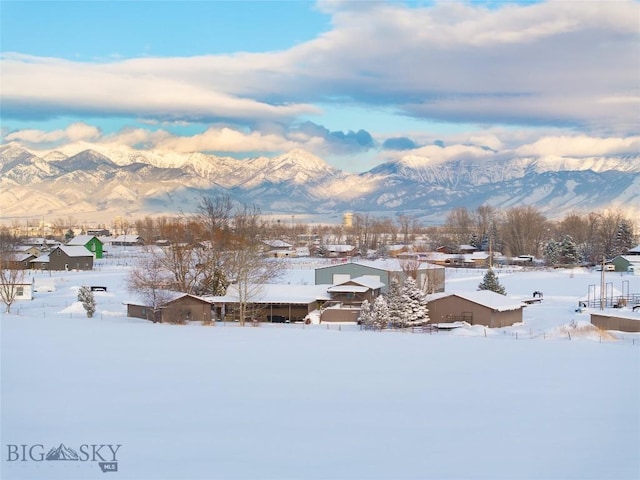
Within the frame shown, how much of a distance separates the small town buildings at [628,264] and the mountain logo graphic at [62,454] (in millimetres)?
60362

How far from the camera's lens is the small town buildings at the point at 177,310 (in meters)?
31.5

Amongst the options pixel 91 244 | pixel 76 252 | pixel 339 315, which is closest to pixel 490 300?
pixel 339 315

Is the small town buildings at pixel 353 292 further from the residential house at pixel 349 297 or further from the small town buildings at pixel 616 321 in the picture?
the small town buildings at pixel 616 321

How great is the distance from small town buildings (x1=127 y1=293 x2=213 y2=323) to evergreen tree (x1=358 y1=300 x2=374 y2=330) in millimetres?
6825

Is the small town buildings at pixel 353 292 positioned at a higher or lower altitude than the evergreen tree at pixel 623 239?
lower

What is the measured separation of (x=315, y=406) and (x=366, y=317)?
53.2ft

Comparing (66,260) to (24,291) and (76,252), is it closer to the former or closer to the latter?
(76,252)

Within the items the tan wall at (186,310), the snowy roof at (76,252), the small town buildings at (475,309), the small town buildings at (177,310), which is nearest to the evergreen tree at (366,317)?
the small town buildings at (475,309)

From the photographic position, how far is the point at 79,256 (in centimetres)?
6662

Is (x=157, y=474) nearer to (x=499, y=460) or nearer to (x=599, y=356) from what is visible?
(x=499, y=460)

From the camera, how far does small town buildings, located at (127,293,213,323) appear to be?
3153cm

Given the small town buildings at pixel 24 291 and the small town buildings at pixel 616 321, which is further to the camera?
the small town buildings at pixel 24 291

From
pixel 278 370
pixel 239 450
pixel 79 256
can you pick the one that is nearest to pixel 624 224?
pixel 79 256

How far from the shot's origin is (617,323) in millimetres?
29328
